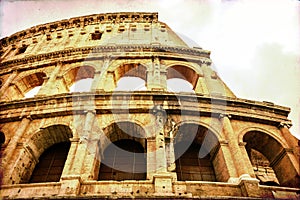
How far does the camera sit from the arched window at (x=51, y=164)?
26.2 ft

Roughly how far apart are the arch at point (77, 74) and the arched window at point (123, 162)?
4.90 m

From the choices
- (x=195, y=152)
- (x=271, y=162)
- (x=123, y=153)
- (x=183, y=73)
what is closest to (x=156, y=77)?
(x=183, y=73)

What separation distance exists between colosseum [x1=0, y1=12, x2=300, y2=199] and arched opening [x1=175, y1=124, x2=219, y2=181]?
4cm

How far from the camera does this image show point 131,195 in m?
6.04

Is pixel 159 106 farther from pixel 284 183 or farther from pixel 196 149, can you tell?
pixel 284 183

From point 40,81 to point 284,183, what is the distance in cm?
1200

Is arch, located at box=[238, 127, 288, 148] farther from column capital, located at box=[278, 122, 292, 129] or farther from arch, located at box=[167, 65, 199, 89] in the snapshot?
arch, located at box=[167, 65, 199, 89]

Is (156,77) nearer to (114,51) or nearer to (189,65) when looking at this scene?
→ (189,65)

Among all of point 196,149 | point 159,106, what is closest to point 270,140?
point 196,149

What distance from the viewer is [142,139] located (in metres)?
8.43

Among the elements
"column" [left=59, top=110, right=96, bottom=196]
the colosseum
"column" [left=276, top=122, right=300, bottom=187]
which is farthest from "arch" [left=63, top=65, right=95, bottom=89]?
"column" [left=276, top=122, right=300, bottom=187]

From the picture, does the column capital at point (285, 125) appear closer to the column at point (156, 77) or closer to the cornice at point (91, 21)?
the column at point (156, 77)

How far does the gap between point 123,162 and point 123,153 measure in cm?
39

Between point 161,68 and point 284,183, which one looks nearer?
point 284,183
